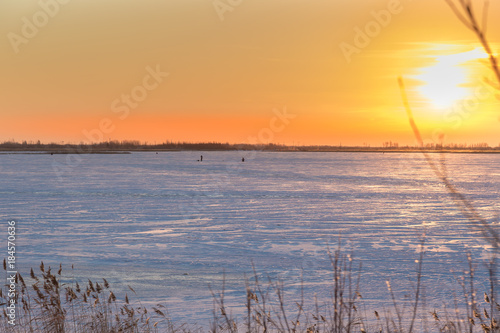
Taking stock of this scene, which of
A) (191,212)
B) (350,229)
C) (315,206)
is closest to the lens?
(350,229)

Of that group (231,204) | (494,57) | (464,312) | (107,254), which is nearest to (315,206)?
(231,204)

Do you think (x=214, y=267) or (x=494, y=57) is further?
(x=214, y=267)

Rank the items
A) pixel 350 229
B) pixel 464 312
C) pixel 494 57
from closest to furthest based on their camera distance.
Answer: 1. pixel 494 57
2. pixel 464 312
3. pixel 350 229

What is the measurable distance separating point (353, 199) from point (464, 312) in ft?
60.4

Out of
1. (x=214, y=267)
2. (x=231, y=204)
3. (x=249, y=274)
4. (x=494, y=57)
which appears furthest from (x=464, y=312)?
(x=231, y=204)

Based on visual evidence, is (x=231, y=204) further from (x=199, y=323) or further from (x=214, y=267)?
(x=199, y=323)

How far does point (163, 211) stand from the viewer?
2069 centimetres

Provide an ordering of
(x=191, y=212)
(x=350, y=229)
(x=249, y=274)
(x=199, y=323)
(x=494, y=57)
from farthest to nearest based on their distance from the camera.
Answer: (x=191, y=212) < (x=350, y=229) < (x=249, y=274) < (x=199, y=323) < (x=494, y=57)

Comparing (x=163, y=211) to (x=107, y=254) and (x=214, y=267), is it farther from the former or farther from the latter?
(x=214, y=267)

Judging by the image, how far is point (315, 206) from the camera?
22.7m

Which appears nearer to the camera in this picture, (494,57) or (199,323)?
(494,57)

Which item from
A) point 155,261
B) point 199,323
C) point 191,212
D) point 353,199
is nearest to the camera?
point 199,323

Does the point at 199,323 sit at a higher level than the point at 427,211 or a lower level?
lower

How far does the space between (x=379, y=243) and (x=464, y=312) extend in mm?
5517
